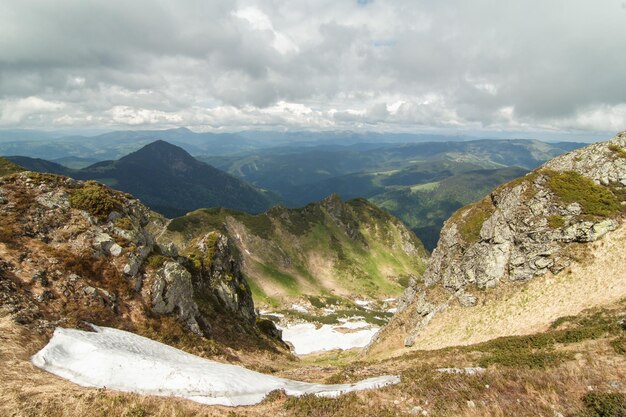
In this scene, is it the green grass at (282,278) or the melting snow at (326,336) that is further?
the green grass at (282,278)

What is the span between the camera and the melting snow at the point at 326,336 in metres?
109

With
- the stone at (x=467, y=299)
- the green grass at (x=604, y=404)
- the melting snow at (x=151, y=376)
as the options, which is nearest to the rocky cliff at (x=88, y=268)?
the melting snow at (x=151, y=376)

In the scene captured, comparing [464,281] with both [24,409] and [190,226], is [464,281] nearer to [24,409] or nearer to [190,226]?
[24,409]

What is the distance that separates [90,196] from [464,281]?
5267cm

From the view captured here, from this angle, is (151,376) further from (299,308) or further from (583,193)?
(299,308)

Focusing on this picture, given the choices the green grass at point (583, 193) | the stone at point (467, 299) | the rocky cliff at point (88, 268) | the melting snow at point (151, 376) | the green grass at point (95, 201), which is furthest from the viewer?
the stone at point (467, 299)

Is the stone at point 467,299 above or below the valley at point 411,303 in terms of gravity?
below

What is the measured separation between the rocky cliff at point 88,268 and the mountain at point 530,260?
3060 centimetres

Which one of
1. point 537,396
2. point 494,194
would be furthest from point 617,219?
point 537,396

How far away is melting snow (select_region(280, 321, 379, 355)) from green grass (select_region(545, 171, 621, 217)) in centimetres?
7192

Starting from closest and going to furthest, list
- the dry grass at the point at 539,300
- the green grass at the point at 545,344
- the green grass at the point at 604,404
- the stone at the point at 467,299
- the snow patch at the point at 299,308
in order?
1. the green grass at the point at 604,404
2. the green grass at the point at 545,344
3. the dry grass at the point at 539,300
4. the stone at the point at 467,299
5. the snow patch at the point at 299,308

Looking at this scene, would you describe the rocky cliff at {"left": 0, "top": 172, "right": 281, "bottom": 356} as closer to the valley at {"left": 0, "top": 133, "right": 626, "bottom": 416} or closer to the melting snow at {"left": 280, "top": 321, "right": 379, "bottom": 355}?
the valley at {"left": 0, "top": 133, "right": 626, "bottom": 416}

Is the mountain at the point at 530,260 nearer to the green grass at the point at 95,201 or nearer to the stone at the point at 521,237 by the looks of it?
the stone at the point at 521,237

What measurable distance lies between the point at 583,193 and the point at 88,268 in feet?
209
